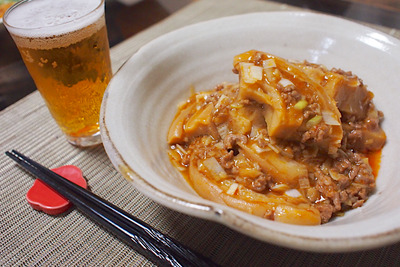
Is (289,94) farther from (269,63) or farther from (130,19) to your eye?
(130,19)

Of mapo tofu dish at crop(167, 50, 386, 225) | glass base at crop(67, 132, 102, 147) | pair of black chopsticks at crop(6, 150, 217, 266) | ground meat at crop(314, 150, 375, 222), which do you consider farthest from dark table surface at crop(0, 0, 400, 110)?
ground meat at crop(314, 150, 375, 222)

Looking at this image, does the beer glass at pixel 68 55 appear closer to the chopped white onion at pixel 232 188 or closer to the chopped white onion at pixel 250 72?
the chopped white onion at pixel 250 72

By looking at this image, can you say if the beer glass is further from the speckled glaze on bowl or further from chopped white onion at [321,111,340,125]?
chopped white onion at [321,111,340,125]

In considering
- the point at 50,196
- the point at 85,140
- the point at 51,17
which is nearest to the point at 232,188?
the point at 50,196

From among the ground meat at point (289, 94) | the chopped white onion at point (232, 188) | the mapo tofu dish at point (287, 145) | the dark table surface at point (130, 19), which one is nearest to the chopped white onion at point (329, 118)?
the mapo tofu dish at point (287, 145)

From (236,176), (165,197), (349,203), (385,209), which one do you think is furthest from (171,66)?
(385,209)

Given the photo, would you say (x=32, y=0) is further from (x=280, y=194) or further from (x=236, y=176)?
(x=280, y=194)

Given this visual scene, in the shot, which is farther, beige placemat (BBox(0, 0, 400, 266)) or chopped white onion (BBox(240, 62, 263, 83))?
chopped white onion (BBox(240, 62, 263, 83))

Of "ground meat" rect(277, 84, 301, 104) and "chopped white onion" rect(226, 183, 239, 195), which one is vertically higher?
"ground meat" rect(277, 84, 301, 104)
